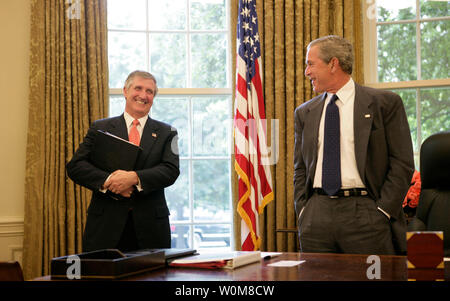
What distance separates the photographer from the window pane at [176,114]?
14.4 feet

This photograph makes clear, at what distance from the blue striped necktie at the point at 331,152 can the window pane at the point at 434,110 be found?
2041mm

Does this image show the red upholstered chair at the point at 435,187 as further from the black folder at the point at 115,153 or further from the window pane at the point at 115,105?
the window pane at the point at 115,105

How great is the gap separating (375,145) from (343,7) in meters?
2.18

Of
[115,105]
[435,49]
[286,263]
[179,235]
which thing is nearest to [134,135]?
[286,263]

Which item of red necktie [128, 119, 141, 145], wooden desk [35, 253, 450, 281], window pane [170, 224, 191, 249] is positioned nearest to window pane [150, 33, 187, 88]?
window pane [170, 224, 191, 249]

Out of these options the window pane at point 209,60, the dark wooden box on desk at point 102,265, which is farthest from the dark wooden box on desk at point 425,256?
the window pane at point 209,60

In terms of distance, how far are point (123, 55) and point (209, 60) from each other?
2.39ft

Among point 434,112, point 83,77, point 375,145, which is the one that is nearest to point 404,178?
point 375,145

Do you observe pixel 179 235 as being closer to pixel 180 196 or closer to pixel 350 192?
pixel 180 196

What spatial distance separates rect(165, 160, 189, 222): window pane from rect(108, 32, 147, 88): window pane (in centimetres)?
88

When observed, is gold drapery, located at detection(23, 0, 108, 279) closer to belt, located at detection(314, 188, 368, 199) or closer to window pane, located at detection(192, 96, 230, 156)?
window pane, located at detection(192, 96, 230, 156)

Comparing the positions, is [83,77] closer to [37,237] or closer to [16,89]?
[16,89]

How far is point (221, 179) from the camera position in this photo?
4406 mm

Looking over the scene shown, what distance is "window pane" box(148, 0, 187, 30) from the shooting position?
14.5 feet
